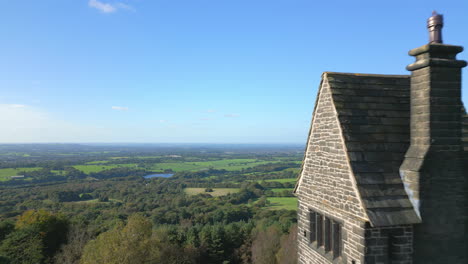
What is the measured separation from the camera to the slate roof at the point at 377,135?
576 centimetres

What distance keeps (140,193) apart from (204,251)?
5819 cm

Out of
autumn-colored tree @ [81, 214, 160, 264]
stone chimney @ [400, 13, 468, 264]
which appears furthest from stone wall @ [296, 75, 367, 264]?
autumn-colored tree @ [81, 214, 160, 264]

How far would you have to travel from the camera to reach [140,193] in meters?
87.9

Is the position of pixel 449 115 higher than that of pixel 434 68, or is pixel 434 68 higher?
pixel 434 68

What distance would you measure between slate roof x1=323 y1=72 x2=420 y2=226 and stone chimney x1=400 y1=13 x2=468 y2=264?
386 mm

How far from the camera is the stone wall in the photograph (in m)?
5.98

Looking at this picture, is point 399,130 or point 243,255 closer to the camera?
point 399,130

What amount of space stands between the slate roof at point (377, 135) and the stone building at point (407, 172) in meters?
0.02

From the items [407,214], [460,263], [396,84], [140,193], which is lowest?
[140,193]

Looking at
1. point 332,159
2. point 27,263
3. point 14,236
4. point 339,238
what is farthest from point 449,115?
point 14,236

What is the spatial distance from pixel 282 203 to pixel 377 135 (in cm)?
6380

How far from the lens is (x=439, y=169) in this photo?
18.9 ft

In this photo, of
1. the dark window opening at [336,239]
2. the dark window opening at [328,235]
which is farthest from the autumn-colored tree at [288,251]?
the dark window opening at [336,239]

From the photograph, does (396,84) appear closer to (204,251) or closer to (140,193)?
(204,251)
